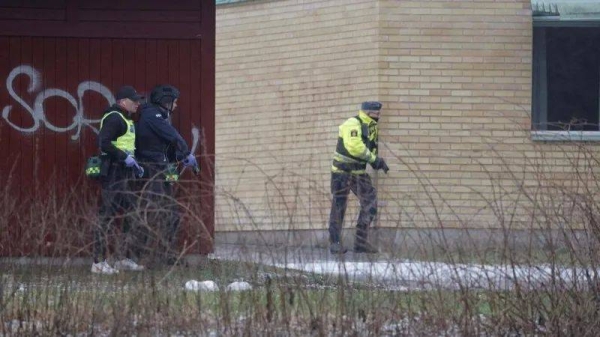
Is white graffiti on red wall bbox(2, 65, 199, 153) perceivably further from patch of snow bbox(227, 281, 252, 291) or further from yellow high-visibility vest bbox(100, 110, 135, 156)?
patch of snow bbox(227, 281, 252, 291)

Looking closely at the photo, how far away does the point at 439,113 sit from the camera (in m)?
15.4

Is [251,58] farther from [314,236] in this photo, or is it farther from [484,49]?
[314,236]

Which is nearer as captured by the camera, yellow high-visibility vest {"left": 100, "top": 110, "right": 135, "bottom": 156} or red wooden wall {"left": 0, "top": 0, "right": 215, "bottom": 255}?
yellow high-visibility vest {"left": 100, "top": 110, "right": 135, "bottom": 156}

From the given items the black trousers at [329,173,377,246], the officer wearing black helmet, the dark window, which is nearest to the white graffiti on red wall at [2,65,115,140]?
the officer wearing black helmet

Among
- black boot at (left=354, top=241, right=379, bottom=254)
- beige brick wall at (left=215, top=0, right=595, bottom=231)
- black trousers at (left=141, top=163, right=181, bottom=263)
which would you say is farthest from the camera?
beige brick wall at (left=215, top=0, right=595, bottom=231)

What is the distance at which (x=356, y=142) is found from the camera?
46.6ft

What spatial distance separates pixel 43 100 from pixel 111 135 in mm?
950

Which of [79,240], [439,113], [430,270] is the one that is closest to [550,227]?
[430,270]

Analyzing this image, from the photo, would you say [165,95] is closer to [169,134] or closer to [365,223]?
[169,134]

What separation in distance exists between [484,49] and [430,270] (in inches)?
307

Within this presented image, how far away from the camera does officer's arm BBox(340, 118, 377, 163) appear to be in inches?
558

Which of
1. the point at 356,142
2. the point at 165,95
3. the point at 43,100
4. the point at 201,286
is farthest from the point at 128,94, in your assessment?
the point at 201,286

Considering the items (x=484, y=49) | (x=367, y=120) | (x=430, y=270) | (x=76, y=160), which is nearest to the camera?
(x=430, y=270)

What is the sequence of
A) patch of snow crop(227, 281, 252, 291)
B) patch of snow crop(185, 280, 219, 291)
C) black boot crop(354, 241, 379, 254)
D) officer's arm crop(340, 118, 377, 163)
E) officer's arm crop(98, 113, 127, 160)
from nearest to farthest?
black boot crop(354, 241, 379, 254)
patch of snow crop(227, 281, 252, 291)
patch of snow crop(185, 280, 219, 291)
officer's arm crop(98, 113, 127, 160)
officer's arm crop(340, 118, 377, 163)
